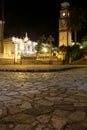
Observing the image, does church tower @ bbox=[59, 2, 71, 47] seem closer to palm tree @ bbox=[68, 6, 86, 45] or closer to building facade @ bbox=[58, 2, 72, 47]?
building facade @ bbox=[58, 2, 72, 47]

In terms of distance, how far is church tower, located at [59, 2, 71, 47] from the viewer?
37.6 metres

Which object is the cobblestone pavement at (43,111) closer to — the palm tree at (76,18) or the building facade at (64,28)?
the building facade at (64,28)

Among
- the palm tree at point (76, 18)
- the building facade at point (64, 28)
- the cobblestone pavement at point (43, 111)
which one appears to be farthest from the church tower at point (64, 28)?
the cobblestone pavement at point (43, 111)

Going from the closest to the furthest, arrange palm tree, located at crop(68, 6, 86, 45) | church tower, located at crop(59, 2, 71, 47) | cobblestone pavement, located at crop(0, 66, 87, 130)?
cobblestone pavement, located at crop(0, 66, 87, 130), palm tree, located at crop(68, 6, 86, 45), church tower, located at crop(59, 2, 71, 47)

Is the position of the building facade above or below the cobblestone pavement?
above

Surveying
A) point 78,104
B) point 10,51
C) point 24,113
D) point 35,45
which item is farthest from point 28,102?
point 35,45

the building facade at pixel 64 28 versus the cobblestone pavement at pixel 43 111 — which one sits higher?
the building facade at pixel 64 28

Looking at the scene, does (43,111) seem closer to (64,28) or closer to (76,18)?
(64,28)

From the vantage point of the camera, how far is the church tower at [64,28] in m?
37.6

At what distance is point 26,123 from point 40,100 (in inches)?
61.3

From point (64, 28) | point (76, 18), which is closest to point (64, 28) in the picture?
point (64, 28)

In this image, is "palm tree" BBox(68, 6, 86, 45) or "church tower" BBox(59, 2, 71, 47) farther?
"church tower" BBox(59, 2, 71, 47)

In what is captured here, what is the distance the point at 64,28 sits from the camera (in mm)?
38000

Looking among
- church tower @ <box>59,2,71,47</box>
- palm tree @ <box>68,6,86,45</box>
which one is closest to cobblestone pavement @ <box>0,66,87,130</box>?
church tower @ <box>59,2,71,47</box>
